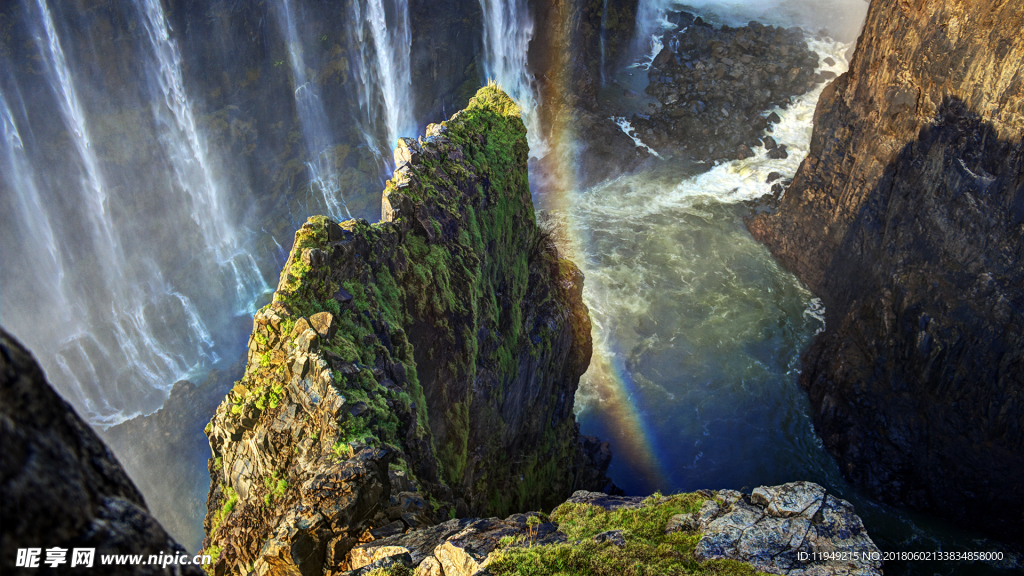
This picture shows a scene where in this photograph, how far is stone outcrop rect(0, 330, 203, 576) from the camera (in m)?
3.36

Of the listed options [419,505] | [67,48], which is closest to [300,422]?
[419,505]

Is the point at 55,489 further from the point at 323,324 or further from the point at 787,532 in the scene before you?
the point at 787,532

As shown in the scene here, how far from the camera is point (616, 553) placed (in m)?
10.1

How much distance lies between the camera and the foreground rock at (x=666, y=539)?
385 inches

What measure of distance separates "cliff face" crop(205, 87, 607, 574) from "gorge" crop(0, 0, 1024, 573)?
0.19 metres

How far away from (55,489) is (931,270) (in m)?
36.6

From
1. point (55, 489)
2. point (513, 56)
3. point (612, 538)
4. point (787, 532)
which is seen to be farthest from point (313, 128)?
point (55, 489)

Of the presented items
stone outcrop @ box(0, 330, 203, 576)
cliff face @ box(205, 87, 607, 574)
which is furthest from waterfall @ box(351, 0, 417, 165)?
stone outcrop @ box(0, 330, 203, 576)

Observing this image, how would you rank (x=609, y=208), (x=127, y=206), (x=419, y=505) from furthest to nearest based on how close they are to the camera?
(x=609, y=208), (x=127, y=206), (x=419, y=505)

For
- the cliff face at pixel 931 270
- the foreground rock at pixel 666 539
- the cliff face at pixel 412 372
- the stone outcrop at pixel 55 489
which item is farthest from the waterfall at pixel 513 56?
the stone outcrop at pixel 55 489

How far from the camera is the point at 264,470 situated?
1248cm

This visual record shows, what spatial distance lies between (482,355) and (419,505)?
779 cm

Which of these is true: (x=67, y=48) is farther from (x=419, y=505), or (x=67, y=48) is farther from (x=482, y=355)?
(x=419, y=505)

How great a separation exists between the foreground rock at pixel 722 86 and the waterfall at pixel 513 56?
9.51 m
